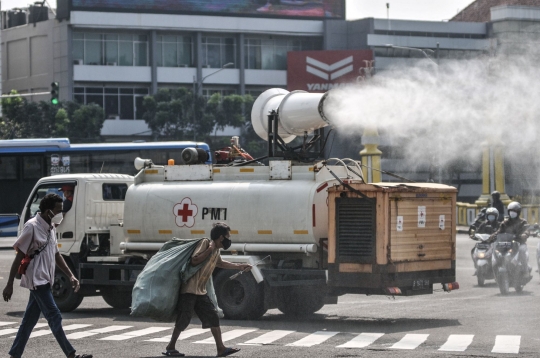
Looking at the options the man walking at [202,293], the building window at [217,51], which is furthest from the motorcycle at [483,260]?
the building window at [217,51]

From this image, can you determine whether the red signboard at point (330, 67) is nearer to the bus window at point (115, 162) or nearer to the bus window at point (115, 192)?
the bus window at point (115, 162)

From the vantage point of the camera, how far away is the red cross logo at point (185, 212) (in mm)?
16984

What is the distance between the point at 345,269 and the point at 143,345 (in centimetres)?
352

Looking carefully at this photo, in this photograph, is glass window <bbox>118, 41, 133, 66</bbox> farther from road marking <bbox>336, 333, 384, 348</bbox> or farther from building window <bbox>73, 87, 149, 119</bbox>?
road marking <bbox>336, 333, 384, 348</bbox>

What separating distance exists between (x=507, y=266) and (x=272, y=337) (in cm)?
773

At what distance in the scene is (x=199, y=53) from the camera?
3356 inches

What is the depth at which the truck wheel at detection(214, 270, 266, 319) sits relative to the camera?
16.0m

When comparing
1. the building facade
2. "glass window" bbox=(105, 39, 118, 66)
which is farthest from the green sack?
"glass window" bbox=(105, 39, 118, 66)

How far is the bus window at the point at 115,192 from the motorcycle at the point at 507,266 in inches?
283

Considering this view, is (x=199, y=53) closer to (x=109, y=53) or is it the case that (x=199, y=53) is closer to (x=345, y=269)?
(x=109, y=53)

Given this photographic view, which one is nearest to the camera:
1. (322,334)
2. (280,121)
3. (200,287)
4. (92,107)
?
(200,287)

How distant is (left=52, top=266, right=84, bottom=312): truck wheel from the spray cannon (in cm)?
400

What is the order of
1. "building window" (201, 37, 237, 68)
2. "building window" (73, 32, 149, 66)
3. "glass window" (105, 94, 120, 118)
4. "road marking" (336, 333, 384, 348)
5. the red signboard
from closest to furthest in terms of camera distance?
"road marking" (336, 333, 384, 348) → the red signboard → "building window" (73, 32, 149, 66) → "glass window" (105, 94, 120, 118) → "building window" (201, 37, 237, 68)

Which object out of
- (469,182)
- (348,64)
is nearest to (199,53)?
(348,64)
